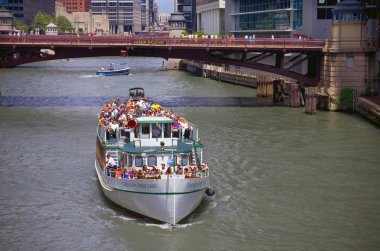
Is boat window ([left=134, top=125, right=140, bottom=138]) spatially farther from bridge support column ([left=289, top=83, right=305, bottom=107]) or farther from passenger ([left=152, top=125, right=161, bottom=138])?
bridge support column ([left=289, top=83, right=305, bottom=107])

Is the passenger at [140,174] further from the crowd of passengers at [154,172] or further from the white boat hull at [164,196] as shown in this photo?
the white boat hull at [164,196]

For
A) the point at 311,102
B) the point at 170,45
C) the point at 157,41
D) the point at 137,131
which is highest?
the point at 157,41

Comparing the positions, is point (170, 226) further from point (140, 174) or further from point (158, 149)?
point (158, 149)

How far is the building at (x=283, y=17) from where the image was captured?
96438 mm

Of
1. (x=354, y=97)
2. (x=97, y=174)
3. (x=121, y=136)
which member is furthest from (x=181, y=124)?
(x=354, y=97)

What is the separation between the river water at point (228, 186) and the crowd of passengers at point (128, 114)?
345cm

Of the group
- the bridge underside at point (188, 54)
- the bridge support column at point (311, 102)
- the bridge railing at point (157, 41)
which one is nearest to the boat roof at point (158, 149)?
the bridge support column at point (311, 102)

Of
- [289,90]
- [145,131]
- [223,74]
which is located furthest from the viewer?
[223,74]

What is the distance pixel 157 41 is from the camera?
74.2m

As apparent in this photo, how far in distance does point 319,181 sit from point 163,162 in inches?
442

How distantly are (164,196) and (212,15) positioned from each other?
151003mm

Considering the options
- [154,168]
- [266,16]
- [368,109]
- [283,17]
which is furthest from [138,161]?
[266,16]

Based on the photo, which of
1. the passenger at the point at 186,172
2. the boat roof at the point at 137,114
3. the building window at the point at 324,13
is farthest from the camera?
the building window at the point at 324,13

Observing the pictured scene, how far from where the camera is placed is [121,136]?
127ft
